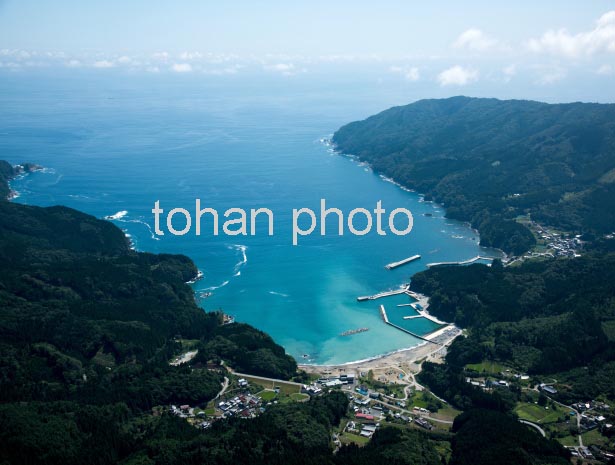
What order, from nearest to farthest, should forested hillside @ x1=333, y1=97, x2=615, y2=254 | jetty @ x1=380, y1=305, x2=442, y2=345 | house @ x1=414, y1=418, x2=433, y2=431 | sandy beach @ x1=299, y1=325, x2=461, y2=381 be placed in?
house @ x1=414, y1=418, x2=433, y2=431 < sandy beach @ x1=299, y1=325, x2=461, y2=381 < jetty @ x1=380, y1=305, x2=442, y2=345 < forested hillside @ x1=333, y1=97, x2=615, y2=254

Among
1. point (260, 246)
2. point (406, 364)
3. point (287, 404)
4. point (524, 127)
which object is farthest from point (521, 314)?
point (524, 127)

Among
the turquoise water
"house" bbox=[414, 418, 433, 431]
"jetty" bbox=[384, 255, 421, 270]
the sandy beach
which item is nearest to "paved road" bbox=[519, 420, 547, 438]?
"house" bbox=[414, 418, 433, 431]

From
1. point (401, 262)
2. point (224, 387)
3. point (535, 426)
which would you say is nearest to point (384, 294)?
point (401, 262)

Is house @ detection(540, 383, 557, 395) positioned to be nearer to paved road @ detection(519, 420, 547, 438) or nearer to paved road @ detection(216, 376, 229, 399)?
paved road @ detection(519, 420, 547, 438)

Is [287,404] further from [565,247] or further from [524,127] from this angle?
[524,127]

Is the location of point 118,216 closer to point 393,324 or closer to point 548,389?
point 393,324
